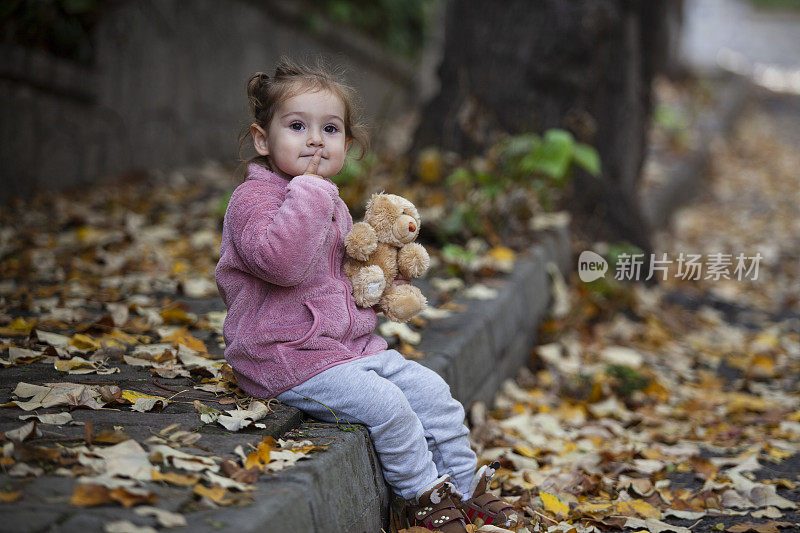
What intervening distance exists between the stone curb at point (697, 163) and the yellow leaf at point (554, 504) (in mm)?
4341

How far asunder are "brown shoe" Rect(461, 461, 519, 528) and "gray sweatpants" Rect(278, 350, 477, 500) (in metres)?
0.04

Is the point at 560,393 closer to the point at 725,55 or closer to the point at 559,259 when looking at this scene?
the point at 559,259

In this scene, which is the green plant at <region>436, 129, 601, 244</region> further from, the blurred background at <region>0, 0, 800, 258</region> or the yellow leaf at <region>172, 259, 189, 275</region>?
the yellow leaf at <region>172, 259, 189, 275</region>

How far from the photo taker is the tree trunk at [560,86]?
5578 mm

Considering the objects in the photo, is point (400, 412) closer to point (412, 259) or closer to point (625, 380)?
point (412, 259)

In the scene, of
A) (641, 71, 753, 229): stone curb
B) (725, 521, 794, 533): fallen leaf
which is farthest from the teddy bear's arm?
(641, 71, 753, 229): stone curb

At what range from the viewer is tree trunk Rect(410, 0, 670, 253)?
5.58 m

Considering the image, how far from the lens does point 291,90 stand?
7.77 feet

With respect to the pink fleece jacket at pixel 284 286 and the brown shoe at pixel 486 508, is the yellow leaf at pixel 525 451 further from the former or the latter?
the pink fleece jacket at pixel 284 286

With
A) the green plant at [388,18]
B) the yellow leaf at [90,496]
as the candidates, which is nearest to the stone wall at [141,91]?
the green plant at [388,18]

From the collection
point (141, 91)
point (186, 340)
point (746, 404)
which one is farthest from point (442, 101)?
point (186, 340)

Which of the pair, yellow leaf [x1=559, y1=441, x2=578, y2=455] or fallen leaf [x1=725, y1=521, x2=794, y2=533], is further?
yellow leaf [x1=559, y1=441, x2=578, y2=455]

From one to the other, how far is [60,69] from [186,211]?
1.37 metres

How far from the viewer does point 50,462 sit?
1.86m
